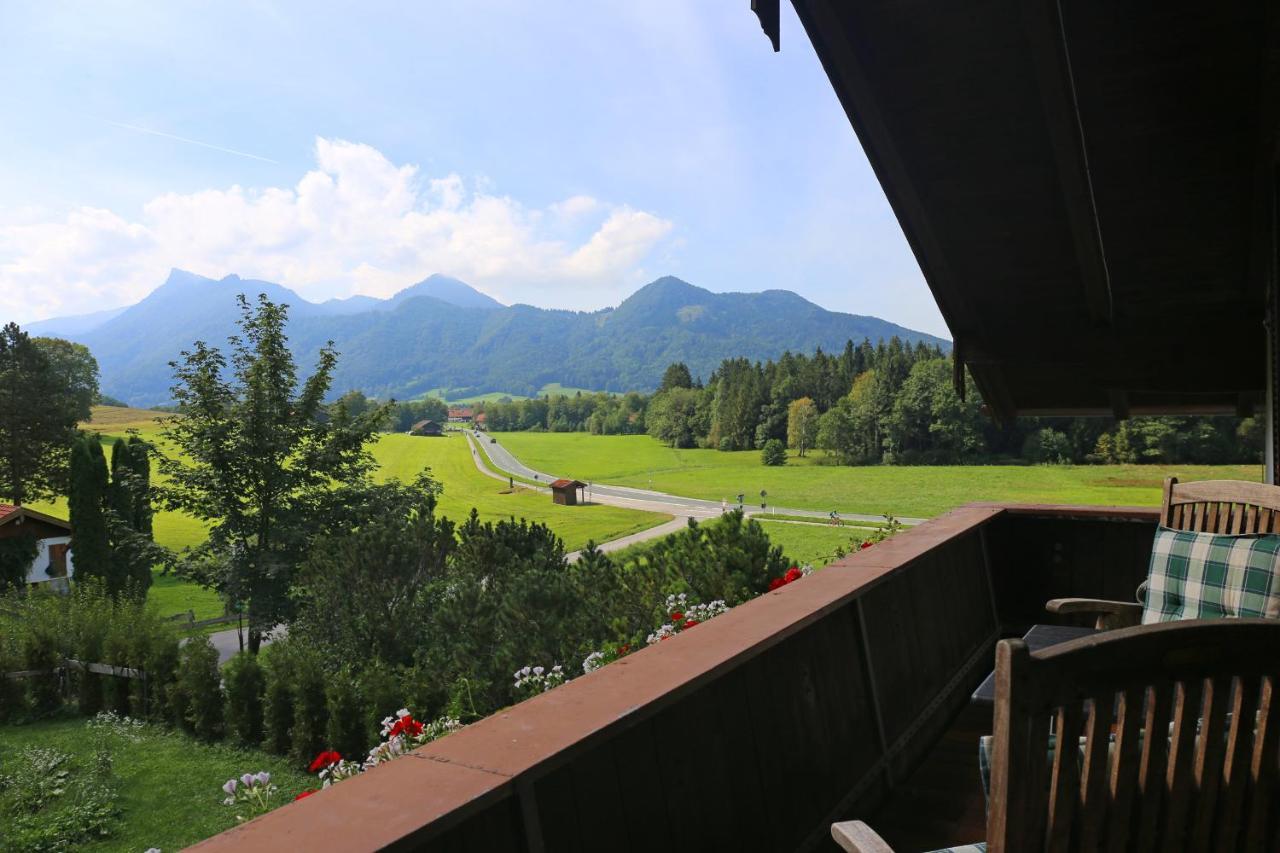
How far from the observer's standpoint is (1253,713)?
1.01 meters

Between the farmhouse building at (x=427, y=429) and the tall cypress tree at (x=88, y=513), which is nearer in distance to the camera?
the tall cypress tree at (x=88, y=513)

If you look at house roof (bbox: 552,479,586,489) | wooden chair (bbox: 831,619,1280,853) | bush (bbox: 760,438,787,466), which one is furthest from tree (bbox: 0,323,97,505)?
wooden chair (bbox: 831,619,1280,853)

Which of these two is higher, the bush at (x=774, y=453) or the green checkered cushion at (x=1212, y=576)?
the green checkered cushion at (x=1212, y=576)

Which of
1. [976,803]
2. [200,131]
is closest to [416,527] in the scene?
[976,803]

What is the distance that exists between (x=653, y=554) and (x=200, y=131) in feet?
425

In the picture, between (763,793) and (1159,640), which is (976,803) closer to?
(763,793)

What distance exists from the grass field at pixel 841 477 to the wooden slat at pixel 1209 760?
2257 millimetres

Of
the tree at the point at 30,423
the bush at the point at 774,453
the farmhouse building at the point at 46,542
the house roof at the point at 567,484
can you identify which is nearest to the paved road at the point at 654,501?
the house roof at the point at 567,484

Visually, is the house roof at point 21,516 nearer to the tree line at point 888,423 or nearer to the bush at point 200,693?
the bush at point 200,693

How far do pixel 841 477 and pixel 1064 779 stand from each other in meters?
33.0

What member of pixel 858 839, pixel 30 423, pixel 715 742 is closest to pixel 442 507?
pixel 30 423

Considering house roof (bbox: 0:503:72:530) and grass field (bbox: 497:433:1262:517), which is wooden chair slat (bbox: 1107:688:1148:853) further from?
house roof (bbox: 0:503:72:530)

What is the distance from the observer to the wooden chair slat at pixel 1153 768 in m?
0.94

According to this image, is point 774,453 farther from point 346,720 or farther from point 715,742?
point 715,742
